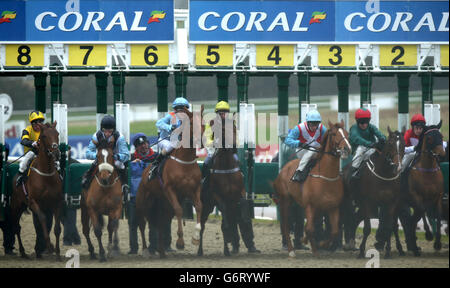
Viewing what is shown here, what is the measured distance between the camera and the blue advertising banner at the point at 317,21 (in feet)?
32.0

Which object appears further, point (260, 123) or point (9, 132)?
point (9, 132)

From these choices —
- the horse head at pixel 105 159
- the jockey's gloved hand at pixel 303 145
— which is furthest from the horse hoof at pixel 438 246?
the horse head at pixel 105 159

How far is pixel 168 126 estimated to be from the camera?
889 cm

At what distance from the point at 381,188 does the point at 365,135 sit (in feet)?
2.05

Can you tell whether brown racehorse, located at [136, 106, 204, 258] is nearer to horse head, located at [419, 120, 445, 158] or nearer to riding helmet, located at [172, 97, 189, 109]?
riding helmet, located at [172, 97, 189, 109]

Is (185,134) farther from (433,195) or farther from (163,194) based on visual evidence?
(433,195)

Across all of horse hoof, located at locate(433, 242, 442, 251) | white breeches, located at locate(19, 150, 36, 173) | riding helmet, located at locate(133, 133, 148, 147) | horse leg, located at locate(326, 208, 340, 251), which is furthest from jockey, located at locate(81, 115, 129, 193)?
horse hoof, located at locate(433, 242, 442, 251)

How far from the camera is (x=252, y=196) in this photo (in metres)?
9.73

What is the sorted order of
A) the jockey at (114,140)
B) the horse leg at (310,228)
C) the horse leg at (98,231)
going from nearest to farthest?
1. the jockey at (114,140)
2. the horse leg at (98,231)
3. the horse leg at (310,228)

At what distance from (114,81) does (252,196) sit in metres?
2.15

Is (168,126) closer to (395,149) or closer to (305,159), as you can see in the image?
(305,159)

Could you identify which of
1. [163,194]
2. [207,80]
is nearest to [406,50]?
[163,194]

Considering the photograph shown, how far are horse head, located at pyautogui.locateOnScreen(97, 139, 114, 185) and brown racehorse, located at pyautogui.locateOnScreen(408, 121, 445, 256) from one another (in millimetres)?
3389

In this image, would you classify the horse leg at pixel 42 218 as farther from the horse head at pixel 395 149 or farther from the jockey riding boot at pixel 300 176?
the horse head at pixel 395 149
